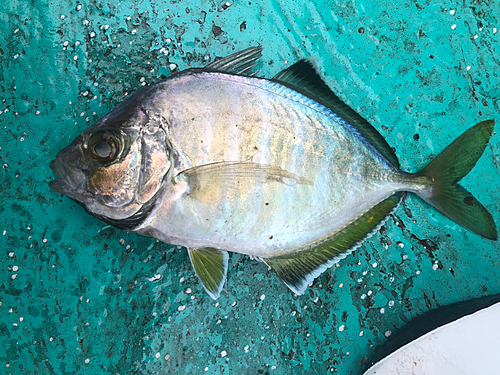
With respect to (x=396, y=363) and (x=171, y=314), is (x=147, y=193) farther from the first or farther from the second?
(x=396, y=363)

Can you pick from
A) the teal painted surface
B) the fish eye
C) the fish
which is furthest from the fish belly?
the teal painted surface

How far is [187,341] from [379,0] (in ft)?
6.30

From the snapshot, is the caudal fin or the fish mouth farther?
the caudal fin

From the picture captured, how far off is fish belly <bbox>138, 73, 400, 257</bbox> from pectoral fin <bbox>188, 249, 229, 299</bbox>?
5 centimetres

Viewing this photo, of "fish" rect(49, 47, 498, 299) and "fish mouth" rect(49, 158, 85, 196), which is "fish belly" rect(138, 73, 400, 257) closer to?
"fish" rect(49, 47, 498, 299)

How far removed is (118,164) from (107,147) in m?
0.06

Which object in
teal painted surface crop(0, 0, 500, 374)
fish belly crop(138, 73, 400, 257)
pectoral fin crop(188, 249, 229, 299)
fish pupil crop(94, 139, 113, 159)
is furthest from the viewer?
teal painted surface crop(0, 0, 500, 374)

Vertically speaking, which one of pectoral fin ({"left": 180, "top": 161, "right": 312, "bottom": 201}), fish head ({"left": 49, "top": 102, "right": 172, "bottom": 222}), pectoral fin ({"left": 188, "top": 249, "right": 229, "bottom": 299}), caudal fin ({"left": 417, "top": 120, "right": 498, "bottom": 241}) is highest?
fish head ({"left": 49, "top": 102, "right": 172, "bottom": 222})

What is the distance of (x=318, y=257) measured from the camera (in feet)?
4.54

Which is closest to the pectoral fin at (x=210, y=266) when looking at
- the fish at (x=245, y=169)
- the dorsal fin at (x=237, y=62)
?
the fish at (x=245, y=169)

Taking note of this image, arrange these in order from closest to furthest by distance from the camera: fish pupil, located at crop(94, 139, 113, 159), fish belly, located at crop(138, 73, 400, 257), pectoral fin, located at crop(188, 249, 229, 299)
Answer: fish pupil, located at crop(94, 139, 113, 159) < fish belly, located at crop(138, 73, 400, 257) < pectoral fin, located at crop(188, 249, 229, 299)

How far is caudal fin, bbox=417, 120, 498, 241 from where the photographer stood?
1396 millimetres

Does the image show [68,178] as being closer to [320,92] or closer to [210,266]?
[210,266]

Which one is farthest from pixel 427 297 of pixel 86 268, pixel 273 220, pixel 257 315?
pixel 86 268
